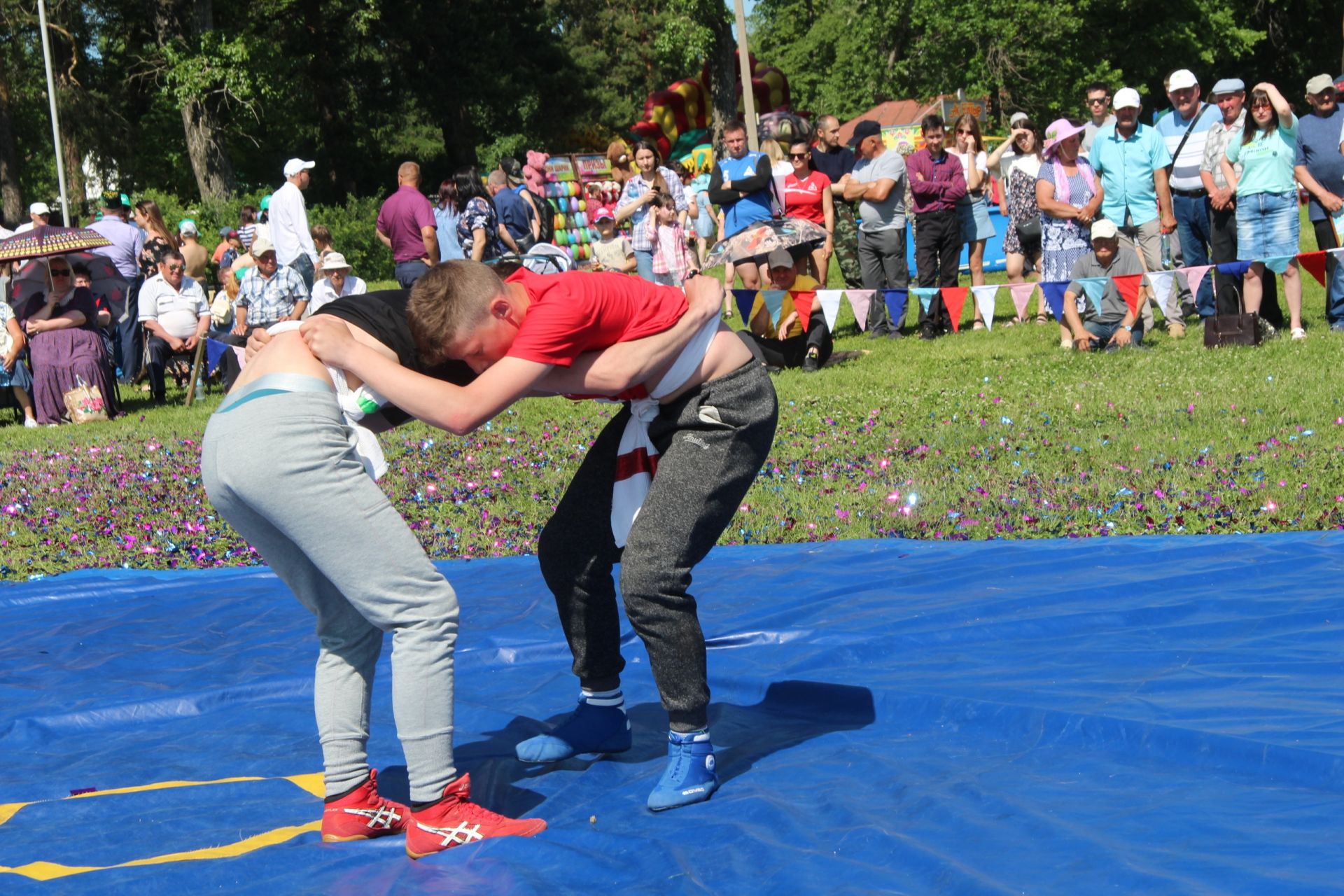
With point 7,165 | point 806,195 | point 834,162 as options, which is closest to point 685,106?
point 7,165

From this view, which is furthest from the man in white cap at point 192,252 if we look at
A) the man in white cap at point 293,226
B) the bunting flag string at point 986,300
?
the bunting flag string at point 986,300

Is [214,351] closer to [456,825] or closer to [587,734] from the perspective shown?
[587,734]

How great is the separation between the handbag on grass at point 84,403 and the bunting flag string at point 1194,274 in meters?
9.38

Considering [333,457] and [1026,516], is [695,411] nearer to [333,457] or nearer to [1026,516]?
[333,457]

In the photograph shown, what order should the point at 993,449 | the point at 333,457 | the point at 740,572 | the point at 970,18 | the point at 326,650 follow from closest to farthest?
the point at 333,457 → the point at 326,650 → the point at 740,572 → the point at 993,449 → the point at 970,18

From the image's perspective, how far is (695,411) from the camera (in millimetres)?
3650

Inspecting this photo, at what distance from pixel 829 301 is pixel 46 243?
6.97 m

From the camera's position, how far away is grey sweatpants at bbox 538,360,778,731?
140 inches

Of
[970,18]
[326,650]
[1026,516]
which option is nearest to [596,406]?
[1026,516]

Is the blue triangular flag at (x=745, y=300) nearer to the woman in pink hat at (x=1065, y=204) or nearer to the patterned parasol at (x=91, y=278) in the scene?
the woman in pink hat at (x=1065, y=204)

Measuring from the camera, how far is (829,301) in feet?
38.6

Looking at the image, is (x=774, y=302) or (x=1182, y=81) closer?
(x=1182, y=81)

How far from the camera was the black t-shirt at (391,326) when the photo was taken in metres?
3.39

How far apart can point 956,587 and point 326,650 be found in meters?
2.70
